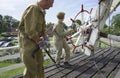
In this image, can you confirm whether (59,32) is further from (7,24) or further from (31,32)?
(7,24)

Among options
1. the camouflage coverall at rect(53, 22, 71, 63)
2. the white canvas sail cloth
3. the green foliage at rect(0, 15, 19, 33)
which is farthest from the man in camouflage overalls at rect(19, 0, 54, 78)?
the green foliage at rect(0, 15, 19, 33)

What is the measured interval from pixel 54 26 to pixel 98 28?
2.17m

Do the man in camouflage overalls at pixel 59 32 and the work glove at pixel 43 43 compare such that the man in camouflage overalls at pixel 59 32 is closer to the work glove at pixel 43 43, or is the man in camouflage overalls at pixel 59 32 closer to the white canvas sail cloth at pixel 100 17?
the white canvas sail cloth at pixel 100 17

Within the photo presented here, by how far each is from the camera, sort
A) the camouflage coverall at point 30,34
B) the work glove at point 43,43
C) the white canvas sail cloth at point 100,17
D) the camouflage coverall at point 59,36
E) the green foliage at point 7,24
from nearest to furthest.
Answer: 1. the camouflage coverall at point 30,34
2. the work glove at point 43,43
3. the white canvas sail cloth at point 100,17
4. the camouflage coverall at point 59,36
5. the green foliage at point 7,24

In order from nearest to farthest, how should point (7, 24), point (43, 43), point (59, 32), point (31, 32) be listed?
point (31, 32)
point (43, 43)
point (59, 32)
point (7, 24)

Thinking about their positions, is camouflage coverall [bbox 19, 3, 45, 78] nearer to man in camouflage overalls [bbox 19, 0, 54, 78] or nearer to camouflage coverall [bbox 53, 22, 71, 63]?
man in camouflage overalls [bbox 19, 0, 54, 78]

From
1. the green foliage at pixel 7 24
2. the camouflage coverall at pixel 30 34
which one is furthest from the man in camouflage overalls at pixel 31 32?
the green foliage at pixel 7 24

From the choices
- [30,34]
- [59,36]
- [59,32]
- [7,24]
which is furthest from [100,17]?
[7,24]

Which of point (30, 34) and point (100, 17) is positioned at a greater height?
point (100, 17)

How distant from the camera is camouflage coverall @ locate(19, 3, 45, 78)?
148 inches

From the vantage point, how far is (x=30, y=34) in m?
3.77

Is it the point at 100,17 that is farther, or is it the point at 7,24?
the point at 7,24

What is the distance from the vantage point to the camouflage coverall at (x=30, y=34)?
3.75m

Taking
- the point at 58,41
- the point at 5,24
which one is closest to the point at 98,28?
the point at 58,41
